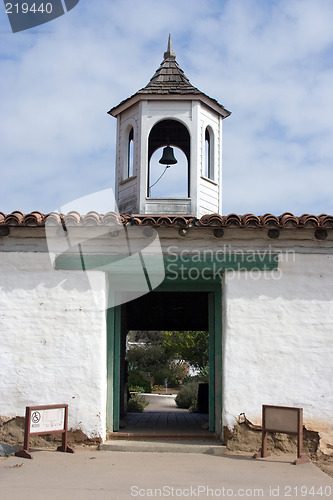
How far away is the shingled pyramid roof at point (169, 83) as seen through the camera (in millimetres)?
10141

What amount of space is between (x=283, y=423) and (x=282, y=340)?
51.6 inches

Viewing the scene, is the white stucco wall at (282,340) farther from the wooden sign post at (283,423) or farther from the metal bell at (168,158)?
the metal bell at (168,158)

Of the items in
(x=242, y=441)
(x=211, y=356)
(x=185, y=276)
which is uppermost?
(x=185, y=276)

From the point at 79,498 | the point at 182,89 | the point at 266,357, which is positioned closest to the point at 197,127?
the point at 182,89

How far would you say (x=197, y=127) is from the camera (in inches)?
395

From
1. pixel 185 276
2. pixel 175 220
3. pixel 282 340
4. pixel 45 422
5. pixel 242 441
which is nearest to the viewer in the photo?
pixel 45 422

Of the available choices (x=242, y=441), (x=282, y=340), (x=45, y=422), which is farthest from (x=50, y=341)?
(x=282, y=340)

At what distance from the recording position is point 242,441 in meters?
7.96

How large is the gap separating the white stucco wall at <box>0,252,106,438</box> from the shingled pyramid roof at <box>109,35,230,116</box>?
150 inches

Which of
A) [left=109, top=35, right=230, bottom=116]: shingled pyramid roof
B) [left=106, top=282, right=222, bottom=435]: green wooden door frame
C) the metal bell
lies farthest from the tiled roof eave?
[left=109, top=35, right=230, bottom=116]: shingled pyramid roof

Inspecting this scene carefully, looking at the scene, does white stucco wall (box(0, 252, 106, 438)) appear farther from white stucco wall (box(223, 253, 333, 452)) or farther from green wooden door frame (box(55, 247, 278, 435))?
white stucco wall (box(223, 253, 333, 452))

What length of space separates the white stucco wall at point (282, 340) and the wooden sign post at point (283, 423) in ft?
1.99

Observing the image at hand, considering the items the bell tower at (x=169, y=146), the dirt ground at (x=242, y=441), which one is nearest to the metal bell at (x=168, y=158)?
the bell tower at (x=169, y=146)

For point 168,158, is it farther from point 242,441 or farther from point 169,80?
point 242,441
